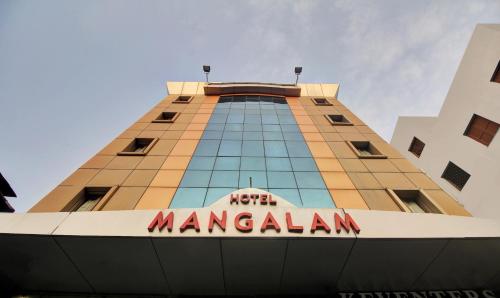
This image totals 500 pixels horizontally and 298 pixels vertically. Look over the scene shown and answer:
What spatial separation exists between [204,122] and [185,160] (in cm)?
492

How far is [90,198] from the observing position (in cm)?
1023

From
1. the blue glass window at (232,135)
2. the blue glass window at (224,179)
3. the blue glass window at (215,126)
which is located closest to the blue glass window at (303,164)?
the blue glass window at (224,179)

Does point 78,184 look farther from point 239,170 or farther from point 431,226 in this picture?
point 431,226

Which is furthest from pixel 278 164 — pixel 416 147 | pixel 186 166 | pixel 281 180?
pixel 416 147

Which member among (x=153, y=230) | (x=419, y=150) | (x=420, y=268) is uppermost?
(x=153, y=230)

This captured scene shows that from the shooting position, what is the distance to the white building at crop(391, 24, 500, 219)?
15.1m

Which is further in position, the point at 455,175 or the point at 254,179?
the point at 455,175

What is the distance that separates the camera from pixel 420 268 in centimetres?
732

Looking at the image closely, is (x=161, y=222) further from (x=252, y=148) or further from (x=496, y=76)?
(x=496, y=76)

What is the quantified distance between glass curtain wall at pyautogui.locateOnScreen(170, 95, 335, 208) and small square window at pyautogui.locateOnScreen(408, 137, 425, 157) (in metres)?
16.0

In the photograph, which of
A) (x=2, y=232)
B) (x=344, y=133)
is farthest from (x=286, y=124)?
(x=2, y=232)

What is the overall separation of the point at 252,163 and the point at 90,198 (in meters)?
7.95

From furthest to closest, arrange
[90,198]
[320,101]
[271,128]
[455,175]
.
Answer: [320,101]
[455,175]
[271,128]
[90,198]

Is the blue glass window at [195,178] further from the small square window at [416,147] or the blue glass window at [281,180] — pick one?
the small square window at [416,147]
